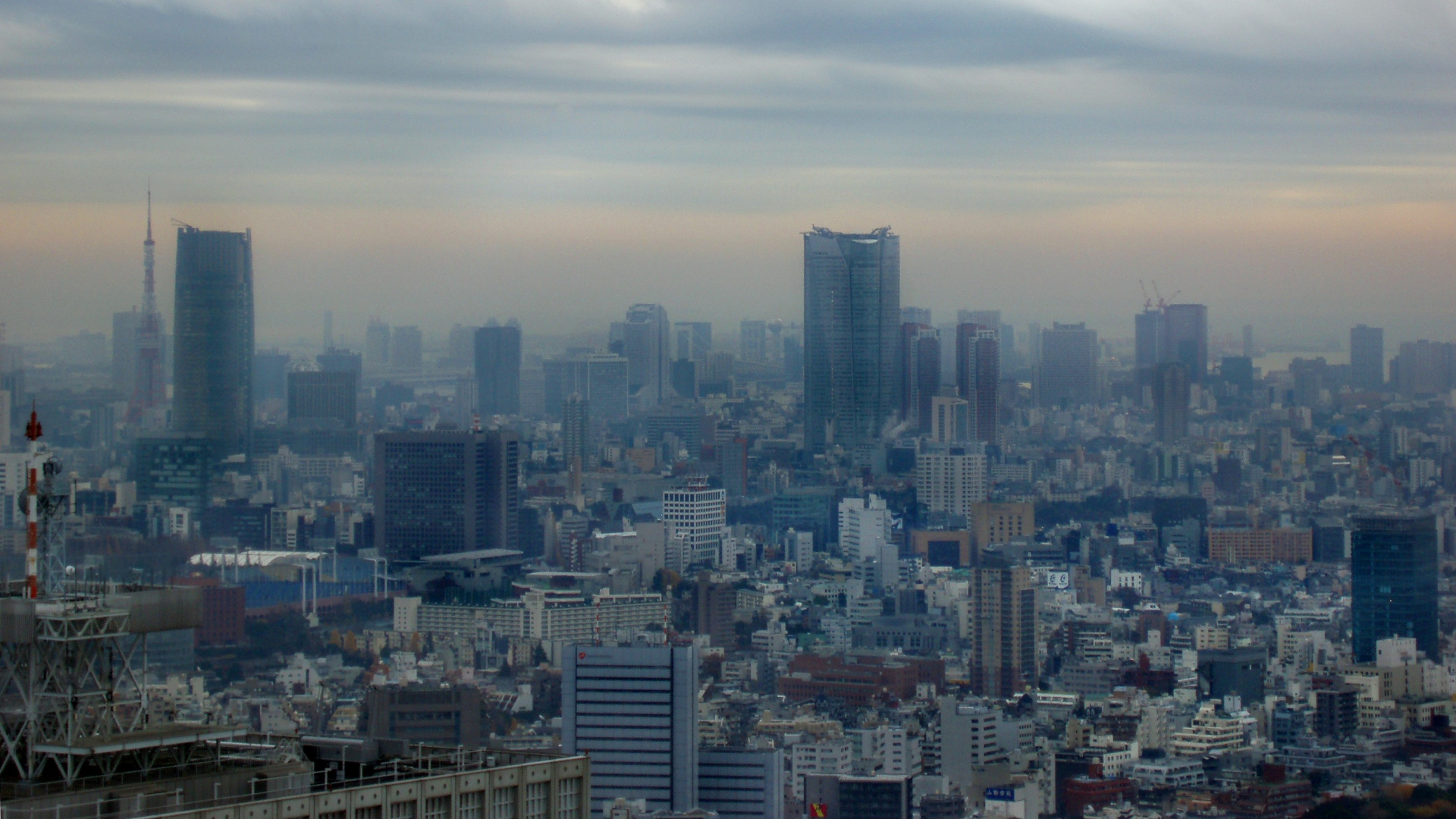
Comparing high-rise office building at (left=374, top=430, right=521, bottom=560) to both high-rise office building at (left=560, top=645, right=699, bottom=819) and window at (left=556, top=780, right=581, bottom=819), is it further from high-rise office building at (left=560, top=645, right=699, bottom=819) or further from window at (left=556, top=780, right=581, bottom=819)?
window at (left=556, top=780, right=581, bottom=819)

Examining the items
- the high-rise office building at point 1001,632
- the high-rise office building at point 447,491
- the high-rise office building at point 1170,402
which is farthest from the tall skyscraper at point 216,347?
the high-rise office building at point 1170,402

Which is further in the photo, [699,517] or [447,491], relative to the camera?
[699,517]

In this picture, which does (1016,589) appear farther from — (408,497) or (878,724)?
(408,497)

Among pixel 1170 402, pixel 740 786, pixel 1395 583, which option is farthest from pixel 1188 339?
pixel 740 786

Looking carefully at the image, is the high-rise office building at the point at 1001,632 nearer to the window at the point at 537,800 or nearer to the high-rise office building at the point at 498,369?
the high-rise office building at the point at 498,369

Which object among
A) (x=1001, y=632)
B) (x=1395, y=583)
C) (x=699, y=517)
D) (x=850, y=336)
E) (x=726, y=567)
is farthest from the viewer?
(x=850, y=336)

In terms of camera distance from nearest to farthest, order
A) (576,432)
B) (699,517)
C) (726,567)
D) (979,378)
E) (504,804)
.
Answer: (504,804)
(726,567)
(699,517)
(576,432)
(979,378)

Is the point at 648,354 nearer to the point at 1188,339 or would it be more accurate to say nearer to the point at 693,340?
the point at 693,340

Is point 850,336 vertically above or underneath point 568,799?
above
